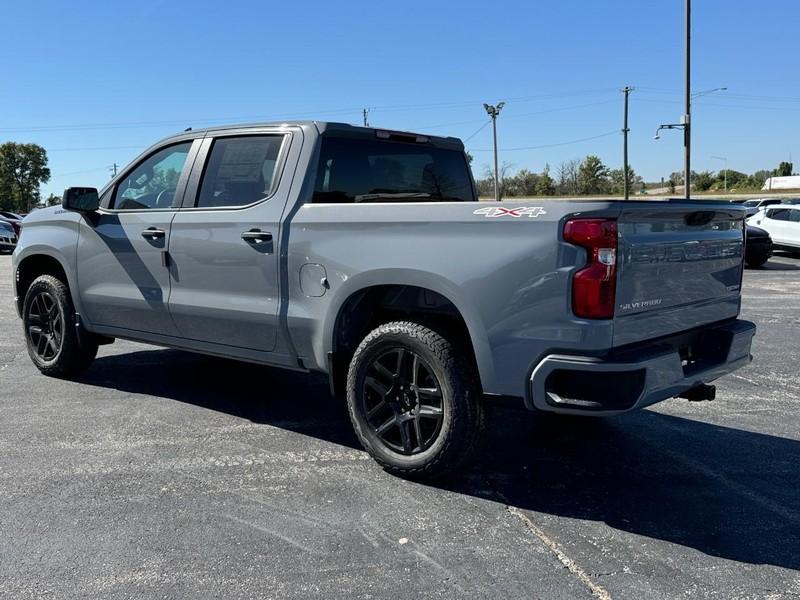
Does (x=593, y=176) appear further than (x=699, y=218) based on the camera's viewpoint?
Yes

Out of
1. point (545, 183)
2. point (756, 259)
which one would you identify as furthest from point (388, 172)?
point (545, 183)

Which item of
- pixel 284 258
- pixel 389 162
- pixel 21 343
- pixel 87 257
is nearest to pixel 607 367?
pixel 284 258

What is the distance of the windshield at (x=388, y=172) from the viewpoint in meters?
4.57

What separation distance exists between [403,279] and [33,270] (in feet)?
13.5

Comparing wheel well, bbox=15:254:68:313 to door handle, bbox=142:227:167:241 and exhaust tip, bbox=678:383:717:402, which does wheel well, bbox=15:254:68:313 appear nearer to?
door handle, bbox=142:227:167:241

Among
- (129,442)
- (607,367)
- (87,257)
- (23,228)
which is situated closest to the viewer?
(607,367)

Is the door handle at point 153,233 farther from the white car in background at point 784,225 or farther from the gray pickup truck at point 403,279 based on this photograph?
the white car in background at point 784,225

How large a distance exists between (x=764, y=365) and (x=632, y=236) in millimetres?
4401

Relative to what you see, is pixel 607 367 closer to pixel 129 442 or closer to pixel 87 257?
pixel 129 442

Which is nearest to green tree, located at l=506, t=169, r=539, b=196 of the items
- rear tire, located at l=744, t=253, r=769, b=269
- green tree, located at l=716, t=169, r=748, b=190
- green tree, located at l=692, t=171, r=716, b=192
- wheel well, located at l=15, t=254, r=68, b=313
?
green tree, located at l=692, t=171, r=716, b=192

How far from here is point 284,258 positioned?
4328 mm

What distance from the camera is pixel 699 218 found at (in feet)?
12.6

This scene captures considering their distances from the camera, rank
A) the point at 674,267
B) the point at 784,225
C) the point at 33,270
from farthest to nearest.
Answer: the point at 784,225
the point at 33,270
the point at 674,267

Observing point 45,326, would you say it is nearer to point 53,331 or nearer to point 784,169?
point 53,331
